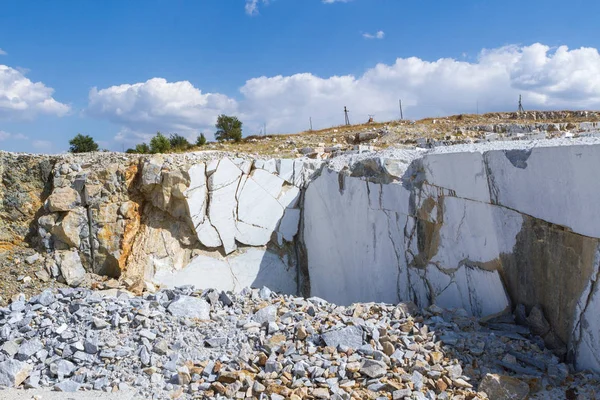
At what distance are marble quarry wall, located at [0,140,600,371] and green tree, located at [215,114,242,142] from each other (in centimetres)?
1124

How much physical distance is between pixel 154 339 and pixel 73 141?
12.0m

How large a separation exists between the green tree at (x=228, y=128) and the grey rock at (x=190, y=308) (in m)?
13.8

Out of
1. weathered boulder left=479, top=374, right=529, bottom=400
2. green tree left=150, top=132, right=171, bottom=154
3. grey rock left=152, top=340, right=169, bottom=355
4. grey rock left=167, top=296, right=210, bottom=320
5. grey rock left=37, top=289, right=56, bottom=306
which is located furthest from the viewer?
green tree left=150, top=132, right=171, bottom=154

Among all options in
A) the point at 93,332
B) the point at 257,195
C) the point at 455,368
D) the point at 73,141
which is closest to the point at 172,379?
the point at 93,332

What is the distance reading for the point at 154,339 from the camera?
12.5ft

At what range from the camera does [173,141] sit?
1630cm

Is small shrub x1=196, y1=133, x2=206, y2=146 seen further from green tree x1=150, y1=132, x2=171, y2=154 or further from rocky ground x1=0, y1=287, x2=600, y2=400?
rocky ground x1=0, y1=287, x2=600, y2=400

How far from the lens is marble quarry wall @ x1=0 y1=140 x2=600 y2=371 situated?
337 centimetres

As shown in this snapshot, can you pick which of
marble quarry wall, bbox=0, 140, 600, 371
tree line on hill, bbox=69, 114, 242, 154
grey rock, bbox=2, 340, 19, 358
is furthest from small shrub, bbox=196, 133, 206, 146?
grey rock, bbox=2, 340, 19, 358

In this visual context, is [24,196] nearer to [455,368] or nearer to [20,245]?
[20,245]

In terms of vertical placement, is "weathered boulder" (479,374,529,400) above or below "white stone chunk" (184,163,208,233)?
below

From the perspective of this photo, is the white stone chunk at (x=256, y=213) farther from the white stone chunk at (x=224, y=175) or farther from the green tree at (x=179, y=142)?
the green tree at (x=179, y=142)

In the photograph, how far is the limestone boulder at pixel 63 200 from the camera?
20.0ft

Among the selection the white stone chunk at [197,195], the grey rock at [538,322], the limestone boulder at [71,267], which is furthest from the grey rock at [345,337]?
the limestone boulder at [71,267]
